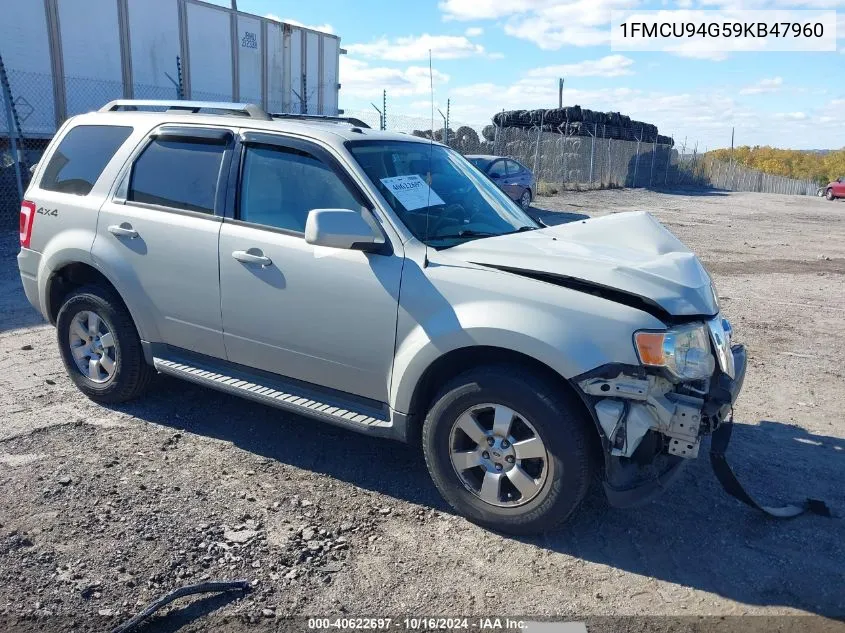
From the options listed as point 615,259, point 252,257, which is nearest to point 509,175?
point 252,257

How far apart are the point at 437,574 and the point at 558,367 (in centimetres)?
108

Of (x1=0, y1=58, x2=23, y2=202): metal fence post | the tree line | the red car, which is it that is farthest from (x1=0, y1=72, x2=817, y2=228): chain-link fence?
the tree line

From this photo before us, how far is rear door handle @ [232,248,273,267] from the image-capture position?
13.3 feet

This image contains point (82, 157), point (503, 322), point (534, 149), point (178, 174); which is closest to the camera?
point (503, 322)

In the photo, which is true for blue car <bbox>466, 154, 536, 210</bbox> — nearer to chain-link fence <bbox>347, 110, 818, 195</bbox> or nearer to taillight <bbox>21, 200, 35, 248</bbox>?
chain-link fence <bbox>347, 110, 818, 195</bbox>

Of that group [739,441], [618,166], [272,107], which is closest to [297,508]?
[739,441]

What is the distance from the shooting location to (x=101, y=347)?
4934 millimetres

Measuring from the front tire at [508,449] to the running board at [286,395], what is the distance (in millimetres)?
338

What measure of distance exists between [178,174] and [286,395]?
1.58 meters

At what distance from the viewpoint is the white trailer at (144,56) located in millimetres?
12737

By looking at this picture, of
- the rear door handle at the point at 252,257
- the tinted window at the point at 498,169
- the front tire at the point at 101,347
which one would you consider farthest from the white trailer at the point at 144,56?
the rear door handle at the point at 252,257

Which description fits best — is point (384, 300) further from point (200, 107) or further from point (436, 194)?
point (200, 107)

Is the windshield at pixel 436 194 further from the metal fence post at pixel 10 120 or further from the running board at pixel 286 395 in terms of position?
the metal fence post at pixel 10 120

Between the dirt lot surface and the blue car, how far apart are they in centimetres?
1262
